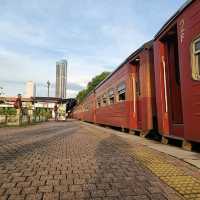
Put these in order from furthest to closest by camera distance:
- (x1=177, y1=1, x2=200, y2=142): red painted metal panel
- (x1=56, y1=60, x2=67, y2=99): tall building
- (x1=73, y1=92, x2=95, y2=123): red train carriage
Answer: (x1=56, y1=60, x2=67, y2=99): tall building < (x1=73, y1=92, x2=95, y2=123): red train carriage < (x1=177, y1=1, x2=200, y2=142): red painted metal panel

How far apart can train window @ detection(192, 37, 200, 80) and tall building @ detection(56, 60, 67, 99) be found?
15382 centimetres

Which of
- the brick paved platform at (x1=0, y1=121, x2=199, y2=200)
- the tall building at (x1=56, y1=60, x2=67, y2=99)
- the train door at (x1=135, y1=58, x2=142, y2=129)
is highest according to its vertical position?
the tall building at (x1=56, y1=60, x2=67, y2=99)

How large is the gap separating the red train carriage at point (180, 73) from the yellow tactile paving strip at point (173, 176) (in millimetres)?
1250

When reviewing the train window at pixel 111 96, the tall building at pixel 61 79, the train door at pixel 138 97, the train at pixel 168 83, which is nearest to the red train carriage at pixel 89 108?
the train window at pixel 111 96

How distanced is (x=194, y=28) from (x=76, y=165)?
3.80m

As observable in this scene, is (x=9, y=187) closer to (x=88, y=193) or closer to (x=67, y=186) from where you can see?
(x=67, y=186)

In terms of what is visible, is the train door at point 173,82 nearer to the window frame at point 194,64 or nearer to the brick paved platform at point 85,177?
the window frame at point 194,64

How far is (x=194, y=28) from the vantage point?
6109 mm

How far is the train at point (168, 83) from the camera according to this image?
6.20m

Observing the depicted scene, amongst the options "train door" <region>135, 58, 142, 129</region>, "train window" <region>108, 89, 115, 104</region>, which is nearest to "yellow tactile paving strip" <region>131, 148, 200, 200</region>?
"train door" <region>135, 58, 142, 129</region>

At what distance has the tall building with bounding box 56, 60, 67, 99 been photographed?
168 metres

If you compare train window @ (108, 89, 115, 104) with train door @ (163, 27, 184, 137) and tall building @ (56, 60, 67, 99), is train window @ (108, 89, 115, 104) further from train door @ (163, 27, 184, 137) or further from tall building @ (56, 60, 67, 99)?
tall building @ (56, 60, 67, 99)

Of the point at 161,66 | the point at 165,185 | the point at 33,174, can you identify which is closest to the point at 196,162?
the point at 165,185

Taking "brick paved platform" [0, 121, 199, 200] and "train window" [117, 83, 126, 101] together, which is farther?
"train window" [117, 83, 126, 101]
